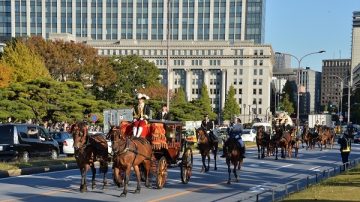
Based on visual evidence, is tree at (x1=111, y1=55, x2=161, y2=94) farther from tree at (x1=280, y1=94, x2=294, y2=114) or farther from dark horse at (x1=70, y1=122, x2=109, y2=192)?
dark horse at (x1=70, y1=122, x2=109, y2=192)

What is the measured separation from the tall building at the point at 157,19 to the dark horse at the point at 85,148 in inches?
5316

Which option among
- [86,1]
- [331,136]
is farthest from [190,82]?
[331,136]

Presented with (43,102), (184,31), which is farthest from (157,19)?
(43,102)

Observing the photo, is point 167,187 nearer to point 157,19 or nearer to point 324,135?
point 324,135

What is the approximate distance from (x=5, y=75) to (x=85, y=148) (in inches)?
1614

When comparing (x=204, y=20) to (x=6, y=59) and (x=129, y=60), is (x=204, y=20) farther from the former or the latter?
(x=6, y=59)

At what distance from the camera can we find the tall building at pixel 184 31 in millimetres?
145625

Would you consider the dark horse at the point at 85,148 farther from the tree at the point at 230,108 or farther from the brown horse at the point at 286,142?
the tree at the point at 230,108

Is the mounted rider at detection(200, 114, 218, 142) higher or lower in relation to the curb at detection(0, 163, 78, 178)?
higher

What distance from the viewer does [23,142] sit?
85.3ft

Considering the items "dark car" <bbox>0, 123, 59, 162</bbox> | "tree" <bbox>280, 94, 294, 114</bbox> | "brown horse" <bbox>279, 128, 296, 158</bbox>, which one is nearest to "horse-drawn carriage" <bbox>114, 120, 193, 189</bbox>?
"dark car" <bbox>0, 123, 59, 162</bbox>

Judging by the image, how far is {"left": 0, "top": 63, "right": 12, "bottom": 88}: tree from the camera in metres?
53.0

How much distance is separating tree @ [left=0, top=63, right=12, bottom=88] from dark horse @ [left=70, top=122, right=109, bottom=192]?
126ft

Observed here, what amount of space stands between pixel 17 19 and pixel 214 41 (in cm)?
5159
